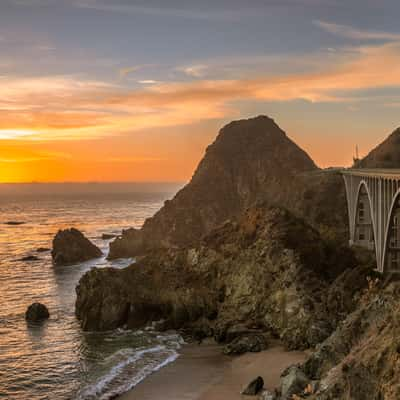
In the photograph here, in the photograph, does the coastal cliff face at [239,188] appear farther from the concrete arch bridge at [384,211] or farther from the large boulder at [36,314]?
the large boulder at [36,314]

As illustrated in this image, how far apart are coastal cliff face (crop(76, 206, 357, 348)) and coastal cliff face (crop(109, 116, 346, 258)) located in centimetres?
3982

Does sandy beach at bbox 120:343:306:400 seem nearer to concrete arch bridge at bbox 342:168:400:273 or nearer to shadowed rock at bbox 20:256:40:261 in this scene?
concrete arch bridge at bbox 342:168:400:273

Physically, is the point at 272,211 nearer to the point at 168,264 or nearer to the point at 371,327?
the point at 168,264

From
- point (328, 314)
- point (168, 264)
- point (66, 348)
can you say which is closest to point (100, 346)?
point (66, 348)

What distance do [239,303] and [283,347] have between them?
7915 millimetres

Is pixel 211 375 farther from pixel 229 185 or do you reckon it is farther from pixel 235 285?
pixel 229 185

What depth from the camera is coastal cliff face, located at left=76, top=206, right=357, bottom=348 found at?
42.9 m

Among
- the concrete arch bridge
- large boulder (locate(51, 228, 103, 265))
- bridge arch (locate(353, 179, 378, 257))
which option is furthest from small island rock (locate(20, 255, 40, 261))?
the concrete arch bridge

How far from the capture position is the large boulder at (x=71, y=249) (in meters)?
99.1

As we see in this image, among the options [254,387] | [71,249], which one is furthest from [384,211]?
[71,249]

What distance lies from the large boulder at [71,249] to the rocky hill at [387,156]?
62.7m

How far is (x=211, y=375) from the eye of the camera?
3591cm

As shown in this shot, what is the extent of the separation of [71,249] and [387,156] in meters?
69.2

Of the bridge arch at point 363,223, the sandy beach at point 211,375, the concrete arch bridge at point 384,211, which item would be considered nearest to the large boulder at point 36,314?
the sandy beach at point 211,375
